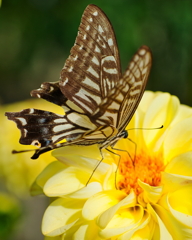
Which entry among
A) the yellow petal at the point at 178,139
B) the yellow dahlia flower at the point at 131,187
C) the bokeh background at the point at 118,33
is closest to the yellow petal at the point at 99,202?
the yellow dahlia flower at the point at 131,187

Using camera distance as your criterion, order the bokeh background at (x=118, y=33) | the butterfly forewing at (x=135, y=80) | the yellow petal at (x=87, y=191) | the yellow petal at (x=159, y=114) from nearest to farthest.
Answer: the butterfly forewing at (x=135, y=80) → the yellow petal at (x=87, y=191) → the yellow petal at (x=159, y=114) → the bokeh background at (x=118, y=33)

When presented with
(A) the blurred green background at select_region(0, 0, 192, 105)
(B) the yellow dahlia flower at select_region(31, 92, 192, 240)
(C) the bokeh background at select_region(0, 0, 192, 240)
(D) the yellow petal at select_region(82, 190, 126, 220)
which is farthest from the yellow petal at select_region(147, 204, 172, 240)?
(A) the blurred green background at select_region(0, 0, 192, 105)

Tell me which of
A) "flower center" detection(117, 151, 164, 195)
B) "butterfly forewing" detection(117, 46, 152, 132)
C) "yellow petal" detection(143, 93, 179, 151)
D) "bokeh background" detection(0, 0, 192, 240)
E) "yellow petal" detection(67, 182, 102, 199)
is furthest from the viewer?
"bokeh background" detection(0, 0, 192, 240)

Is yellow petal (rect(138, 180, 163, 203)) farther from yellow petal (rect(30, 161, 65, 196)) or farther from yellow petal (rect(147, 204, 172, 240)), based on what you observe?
yellow petal (rect(30, 161, 65, 196))

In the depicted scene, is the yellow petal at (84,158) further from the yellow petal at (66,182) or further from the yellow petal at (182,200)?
the yellow petal at (182,200)

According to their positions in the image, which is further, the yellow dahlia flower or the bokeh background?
the bokeh background

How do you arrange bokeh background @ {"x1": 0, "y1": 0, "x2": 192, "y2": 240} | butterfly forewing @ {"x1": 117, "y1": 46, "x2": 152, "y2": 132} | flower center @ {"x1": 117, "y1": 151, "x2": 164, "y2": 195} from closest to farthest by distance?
butterfly forewing @ {"x1": 117, "y1": 46, "x2": 152, "y2": 132}
flower center @ {"x1": 117, "y1": 151, "x2": 164, "y2": 195}
bokeh background @ {"x1": 0, "y1": 0, "x2": 192, "y2": 240}

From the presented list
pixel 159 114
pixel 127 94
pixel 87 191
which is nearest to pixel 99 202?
pixel 87 191
